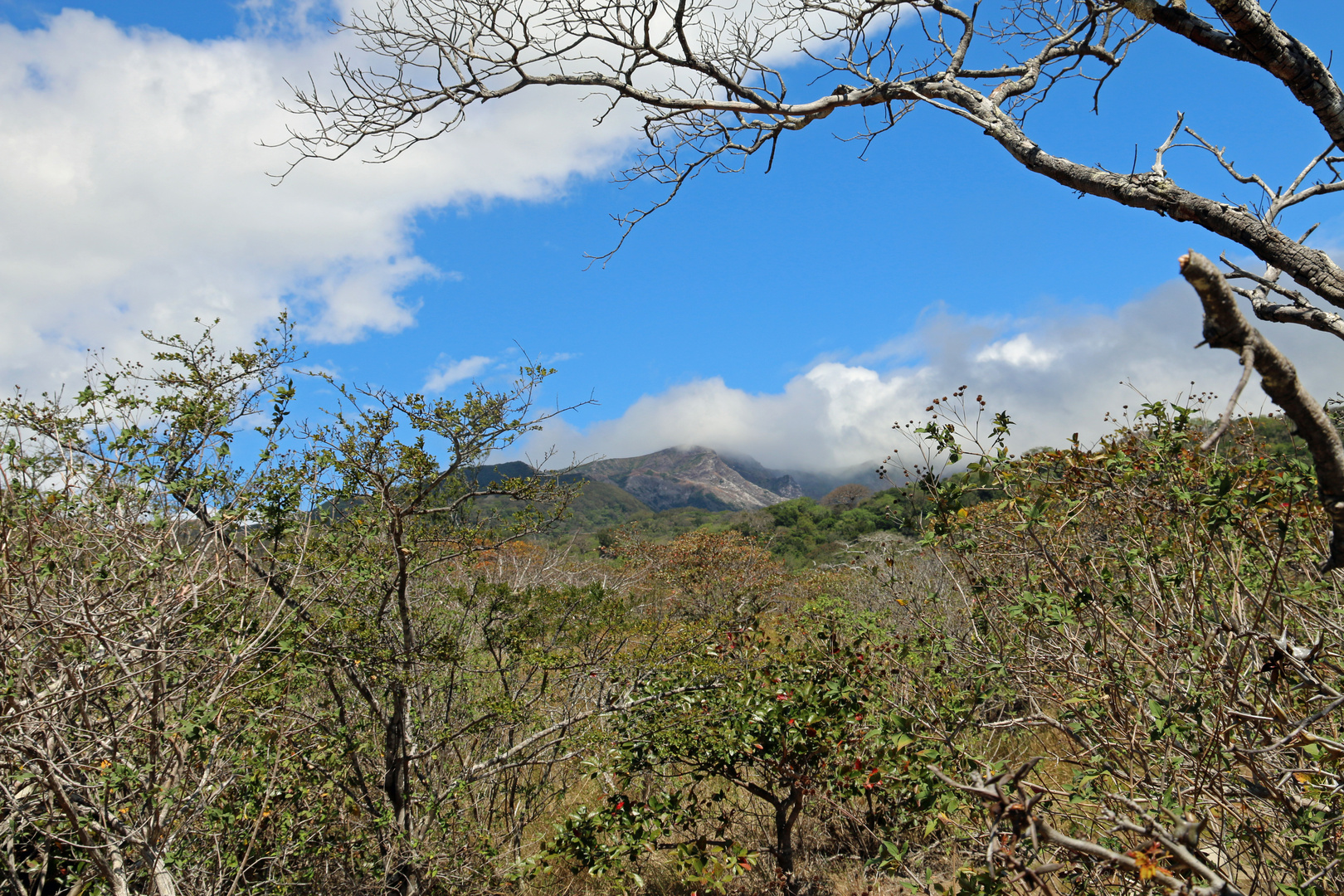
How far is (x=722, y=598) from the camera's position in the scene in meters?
13.2

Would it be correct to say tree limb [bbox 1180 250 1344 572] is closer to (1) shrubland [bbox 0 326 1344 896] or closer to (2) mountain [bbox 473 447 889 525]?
Answer: (1) shrubland [bbox 0 326 1344 896]

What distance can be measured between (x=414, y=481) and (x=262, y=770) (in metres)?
1.55

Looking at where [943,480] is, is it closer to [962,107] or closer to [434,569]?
[962,107]

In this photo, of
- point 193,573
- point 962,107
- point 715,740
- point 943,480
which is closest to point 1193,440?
point 943,480

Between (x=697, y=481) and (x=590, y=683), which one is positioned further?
(x=697, y=481)

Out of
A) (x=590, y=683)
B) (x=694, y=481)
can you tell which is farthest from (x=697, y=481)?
(x=590, y=683)

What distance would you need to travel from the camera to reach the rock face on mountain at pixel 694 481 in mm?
151750

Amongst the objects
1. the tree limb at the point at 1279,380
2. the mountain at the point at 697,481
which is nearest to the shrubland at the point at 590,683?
the tree limb at the point at 1279,380

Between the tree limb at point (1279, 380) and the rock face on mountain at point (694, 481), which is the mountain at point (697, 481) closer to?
the rock face on mountain at point (694, 481)

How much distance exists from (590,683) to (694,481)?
159m

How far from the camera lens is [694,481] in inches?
6447

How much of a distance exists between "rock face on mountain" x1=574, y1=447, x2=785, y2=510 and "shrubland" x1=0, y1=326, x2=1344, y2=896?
428 ft

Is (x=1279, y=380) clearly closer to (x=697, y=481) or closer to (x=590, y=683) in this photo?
(x=590, y=683)

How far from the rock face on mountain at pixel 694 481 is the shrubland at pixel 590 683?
13038 cm
